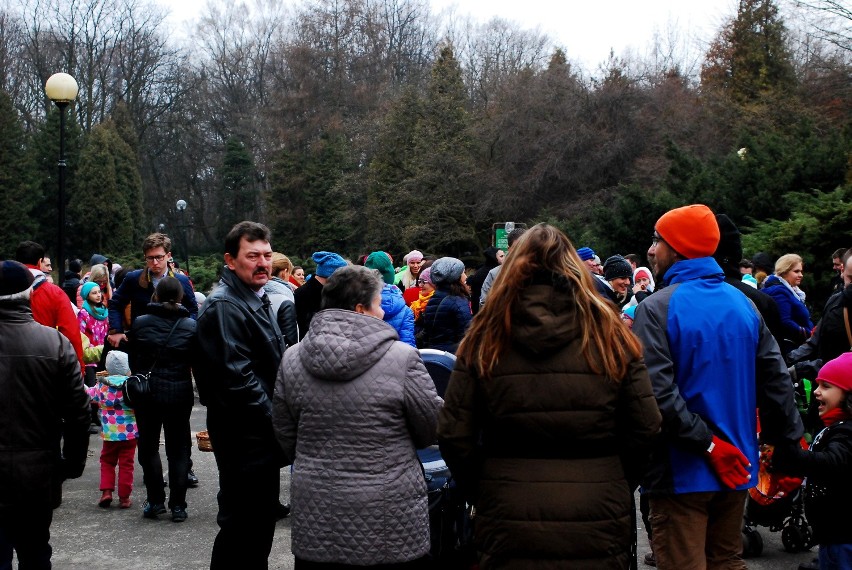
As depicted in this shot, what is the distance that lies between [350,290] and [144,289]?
16.6ft

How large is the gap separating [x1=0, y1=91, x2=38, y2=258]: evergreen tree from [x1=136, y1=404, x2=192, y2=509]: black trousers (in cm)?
4352

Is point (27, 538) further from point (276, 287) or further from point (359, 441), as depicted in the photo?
point (276, 287)

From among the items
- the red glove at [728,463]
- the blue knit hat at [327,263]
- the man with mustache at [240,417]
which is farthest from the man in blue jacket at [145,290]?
the red glove at [728,463]

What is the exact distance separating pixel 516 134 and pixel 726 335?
109 feet

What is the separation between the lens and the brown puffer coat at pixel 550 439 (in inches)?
123

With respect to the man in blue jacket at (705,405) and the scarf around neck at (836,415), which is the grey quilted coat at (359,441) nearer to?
the man in blue jacket at (705,405)

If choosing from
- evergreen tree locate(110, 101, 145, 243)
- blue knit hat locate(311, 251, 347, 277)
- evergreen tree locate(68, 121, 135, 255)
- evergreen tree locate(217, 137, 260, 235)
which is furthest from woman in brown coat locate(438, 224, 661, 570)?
evergreen tree locate(217, 137, 260, 235)

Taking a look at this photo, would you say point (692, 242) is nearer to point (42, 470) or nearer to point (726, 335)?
point (726, 335)

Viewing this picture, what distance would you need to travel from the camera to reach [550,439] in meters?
3.14

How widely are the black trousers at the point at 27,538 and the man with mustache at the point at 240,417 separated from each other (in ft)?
2.63

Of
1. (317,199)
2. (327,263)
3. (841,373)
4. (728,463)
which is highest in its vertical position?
(317,199)

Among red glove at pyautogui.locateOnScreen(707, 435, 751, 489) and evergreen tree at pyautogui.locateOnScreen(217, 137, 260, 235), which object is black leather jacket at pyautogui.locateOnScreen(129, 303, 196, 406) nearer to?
red glove at pyautogui.locateOnScreen(707, 435, 751, 489)

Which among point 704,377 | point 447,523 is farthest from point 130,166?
point 704,377

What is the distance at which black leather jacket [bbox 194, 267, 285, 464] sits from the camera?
4641 mm
